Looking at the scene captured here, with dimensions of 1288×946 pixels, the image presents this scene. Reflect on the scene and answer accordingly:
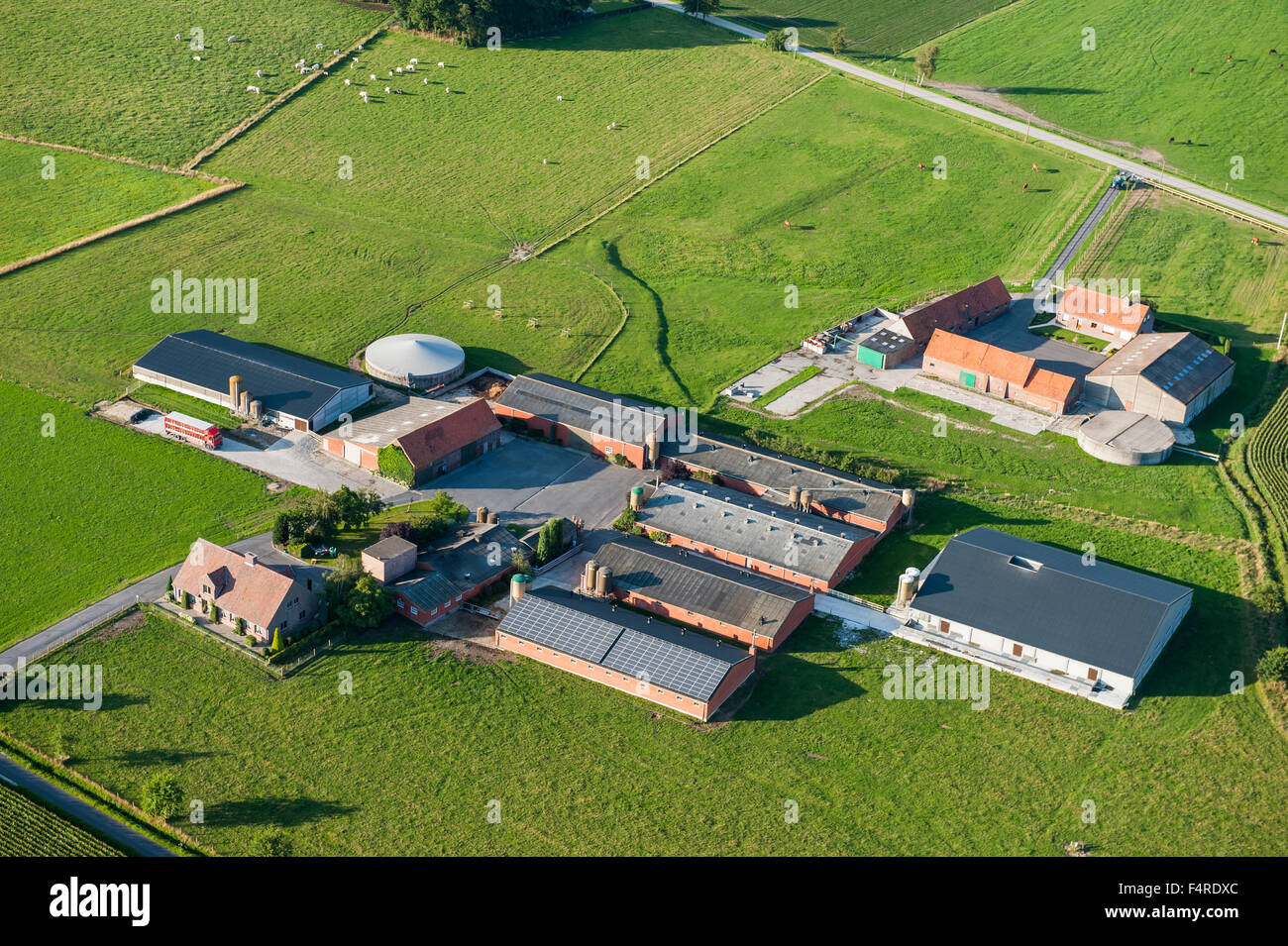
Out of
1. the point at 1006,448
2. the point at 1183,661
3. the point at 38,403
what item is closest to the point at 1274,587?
the point at 1183,661

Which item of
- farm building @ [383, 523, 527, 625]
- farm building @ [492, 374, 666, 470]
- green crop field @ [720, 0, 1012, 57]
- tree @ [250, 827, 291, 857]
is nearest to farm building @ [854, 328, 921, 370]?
farm building @ [492, 374, 666, 470]

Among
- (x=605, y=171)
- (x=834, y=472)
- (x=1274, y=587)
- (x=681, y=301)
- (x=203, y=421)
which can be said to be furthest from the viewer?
(x=605, y=171)

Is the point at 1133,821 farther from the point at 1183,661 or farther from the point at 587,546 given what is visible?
the point at 587,546

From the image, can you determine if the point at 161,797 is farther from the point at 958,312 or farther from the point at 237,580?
the point at 958,312

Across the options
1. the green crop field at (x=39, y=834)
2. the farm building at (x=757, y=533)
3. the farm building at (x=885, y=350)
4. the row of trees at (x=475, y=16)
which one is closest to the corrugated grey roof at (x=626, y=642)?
the farm building at (x=757, y=533)

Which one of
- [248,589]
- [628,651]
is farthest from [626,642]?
[248,589]

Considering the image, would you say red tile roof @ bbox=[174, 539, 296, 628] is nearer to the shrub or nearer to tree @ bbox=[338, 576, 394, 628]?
tree @ bbox=[338, 576, 394, 628]
